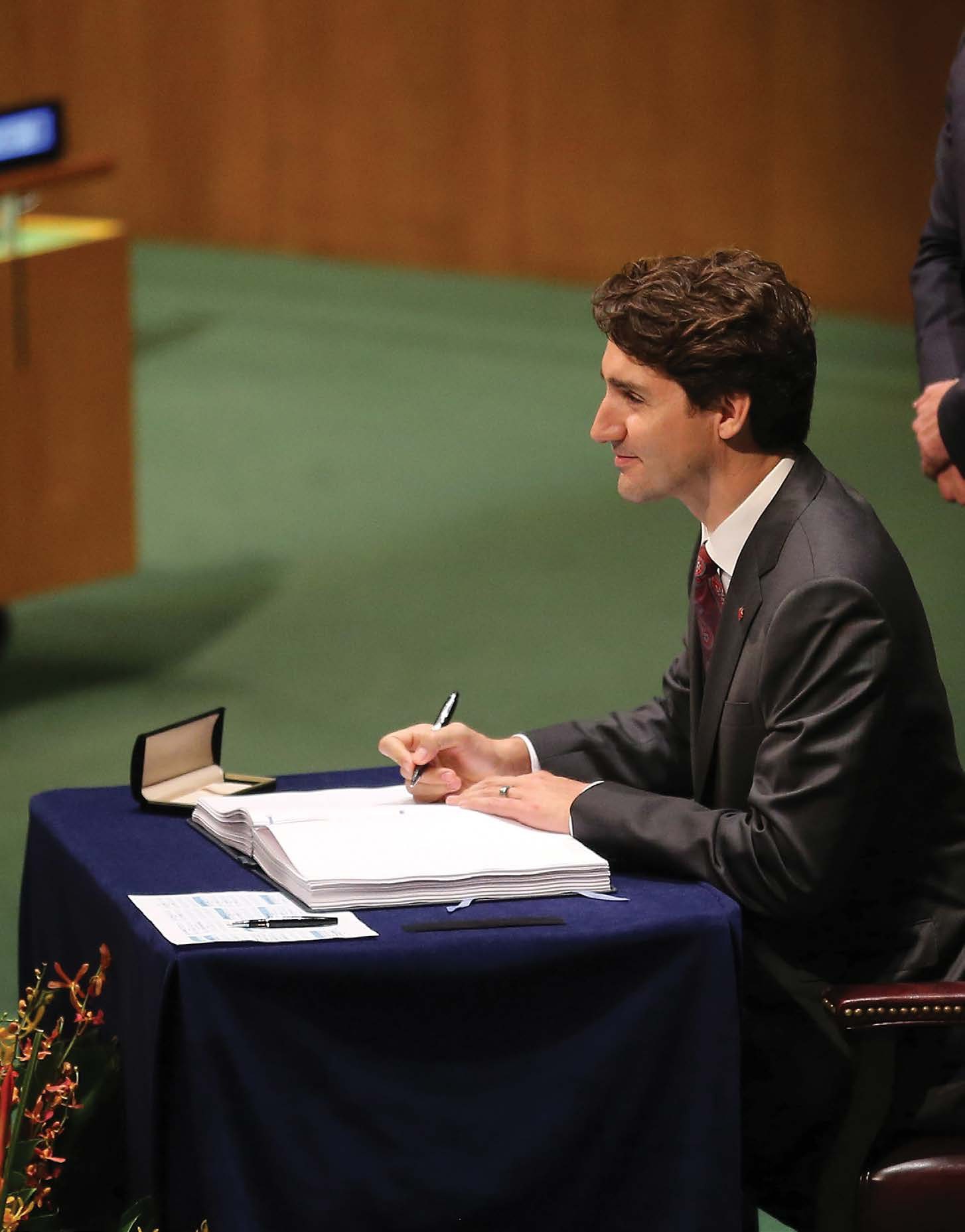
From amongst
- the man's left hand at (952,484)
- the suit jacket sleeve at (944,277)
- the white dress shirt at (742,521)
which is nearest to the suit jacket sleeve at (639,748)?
the white dress shirt at (742,521)

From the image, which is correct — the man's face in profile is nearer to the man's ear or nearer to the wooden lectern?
the man's ear

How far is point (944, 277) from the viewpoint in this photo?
11.4 feet

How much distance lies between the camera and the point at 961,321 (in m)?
3.45

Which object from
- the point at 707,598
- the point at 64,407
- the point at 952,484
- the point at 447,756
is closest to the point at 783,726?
the point at 707,598

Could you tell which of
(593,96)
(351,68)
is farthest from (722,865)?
(351,68)

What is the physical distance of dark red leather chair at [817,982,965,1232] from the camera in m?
2.23

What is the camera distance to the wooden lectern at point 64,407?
543 centimetres

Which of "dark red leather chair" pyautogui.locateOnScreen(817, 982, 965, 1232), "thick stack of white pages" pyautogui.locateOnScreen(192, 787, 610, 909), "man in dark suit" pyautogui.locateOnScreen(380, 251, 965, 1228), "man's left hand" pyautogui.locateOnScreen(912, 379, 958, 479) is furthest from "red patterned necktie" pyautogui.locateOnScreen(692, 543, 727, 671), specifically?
"man's left hand" pyautogui.locateOnScreen(912, 379, 958, 479)

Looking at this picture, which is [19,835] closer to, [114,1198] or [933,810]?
[114,1198]

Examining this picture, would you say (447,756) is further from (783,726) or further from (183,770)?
(783,726)

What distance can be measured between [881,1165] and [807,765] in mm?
440

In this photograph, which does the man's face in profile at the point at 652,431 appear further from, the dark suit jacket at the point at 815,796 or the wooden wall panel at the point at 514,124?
the wooden wall panel at the point at 514,124

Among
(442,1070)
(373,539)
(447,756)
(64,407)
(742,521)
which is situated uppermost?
(742,521)

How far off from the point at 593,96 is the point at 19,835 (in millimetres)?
6404
